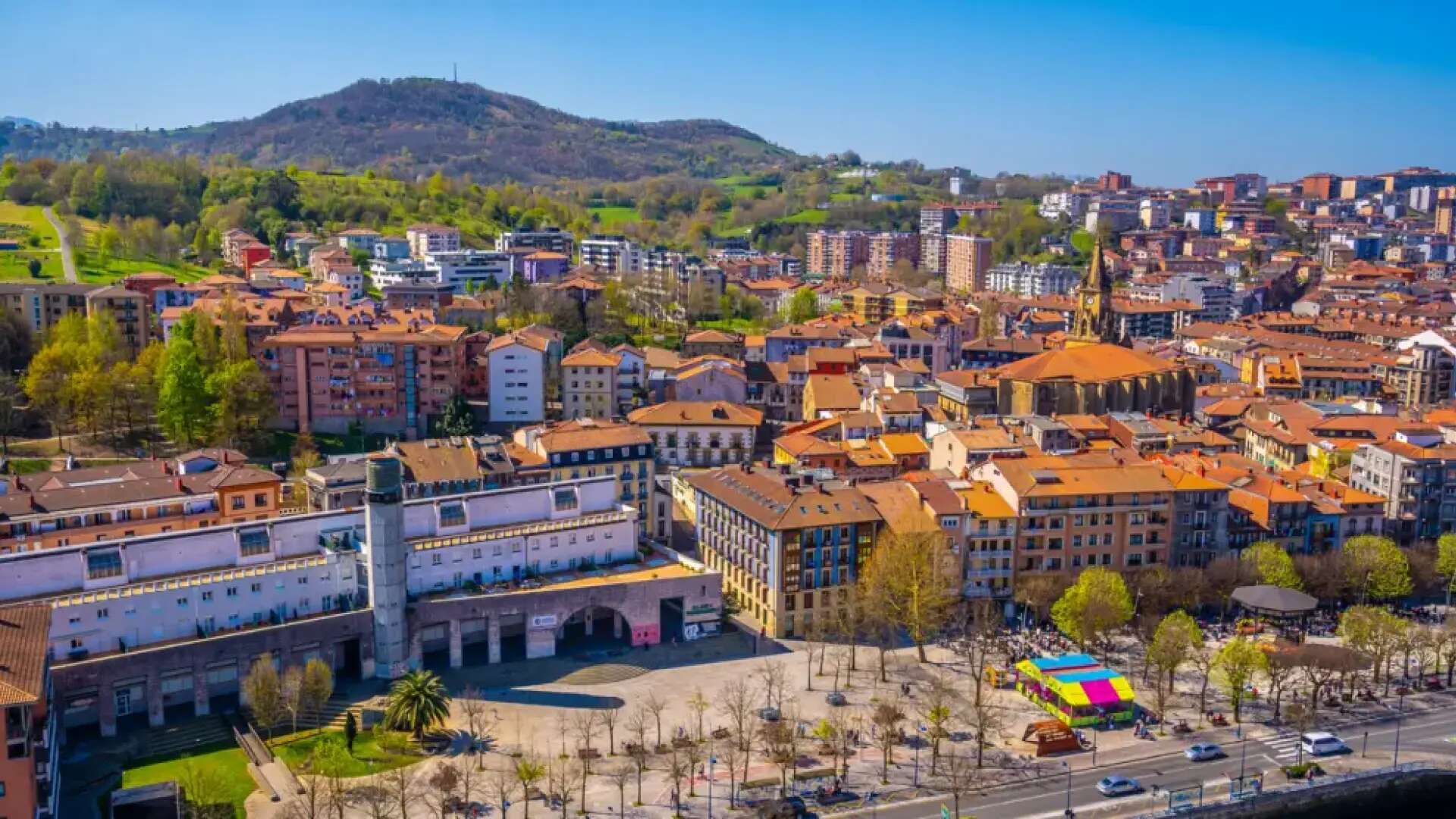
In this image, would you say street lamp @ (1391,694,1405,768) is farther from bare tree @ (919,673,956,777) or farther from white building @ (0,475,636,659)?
white building @ (0,475,636,659)

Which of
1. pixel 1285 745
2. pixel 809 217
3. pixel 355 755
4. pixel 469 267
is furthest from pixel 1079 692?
pixel 809 217

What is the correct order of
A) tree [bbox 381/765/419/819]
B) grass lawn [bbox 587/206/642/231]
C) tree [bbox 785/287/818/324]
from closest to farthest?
A: tree [bbox 381/765/419/819]
tree [bbox 785/287/818/324]
grass lawn [bbox 587/206/642/231]

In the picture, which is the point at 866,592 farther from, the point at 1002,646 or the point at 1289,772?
the point at 1289,772

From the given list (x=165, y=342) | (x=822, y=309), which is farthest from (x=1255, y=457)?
(x=165, y=342)

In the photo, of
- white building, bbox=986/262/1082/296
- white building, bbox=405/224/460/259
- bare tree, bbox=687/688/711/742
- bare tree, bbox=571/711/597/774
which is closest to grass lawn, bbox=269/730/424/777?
bare tree, bbox=571/711/597/774

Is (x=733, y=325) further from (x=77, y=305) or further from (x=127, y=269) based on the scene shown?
(x=77, y=305)
